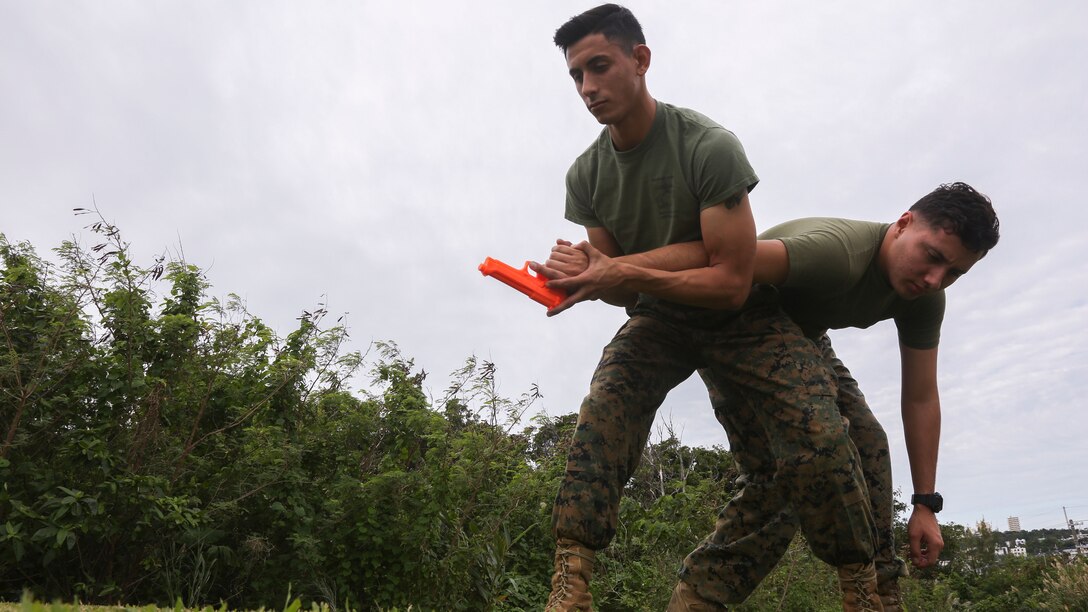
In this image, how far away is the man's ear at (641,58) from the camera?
358 centimetres

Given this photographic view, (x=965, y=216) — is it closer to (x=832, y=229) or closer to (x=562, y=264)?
(x=832, y=229)

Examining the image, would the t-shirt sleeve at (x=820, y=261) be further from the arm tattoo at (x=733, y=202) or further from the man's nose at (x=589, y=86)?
the man's nose at (x=589, y=86)

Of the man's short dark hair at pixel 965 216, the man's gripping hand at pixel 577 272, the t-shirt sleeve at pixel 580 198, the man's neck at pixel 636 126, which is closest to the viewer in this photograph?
the man's gripping hand at pixel 577 272

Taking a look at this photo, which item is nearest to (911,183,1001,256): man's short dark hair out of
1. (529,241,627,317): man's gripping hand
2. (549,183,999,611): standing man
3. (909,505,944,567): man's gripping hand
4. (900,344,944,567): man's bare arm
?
(549,183,999,611): standing man

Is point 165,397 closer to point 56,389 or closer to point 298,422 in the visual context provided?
point 56,389

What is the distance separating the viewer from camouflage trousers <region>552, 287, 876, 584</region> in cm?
326

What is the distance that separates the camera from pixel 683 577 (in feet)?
14.0

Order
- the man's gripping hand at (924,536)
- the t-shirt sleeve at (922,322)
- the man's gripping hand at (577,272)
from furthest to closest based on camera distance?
the man's gripping hand at (924,536) → the t-shirt sleeve at (922,322) → the man's gripping hand at (577,272)

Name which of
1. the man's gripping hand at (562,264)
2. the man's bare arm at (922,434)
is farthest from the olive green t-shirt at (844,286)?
the man's gripping hand at (562,264)

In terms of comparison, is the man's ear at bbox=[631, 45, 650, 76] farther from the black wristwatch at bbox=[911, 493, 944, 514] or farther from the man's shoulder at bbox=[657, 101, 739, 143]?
the black wristwatch at bbox=[911, 493, 944, 514]

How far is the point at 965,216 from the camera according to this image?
3.76 meters

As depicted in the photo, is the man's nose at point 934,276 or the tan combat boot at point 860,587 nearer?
the tan combat boot at point 860,587

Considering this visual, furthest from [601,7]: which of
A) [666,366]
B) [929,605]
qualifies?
[929,605]

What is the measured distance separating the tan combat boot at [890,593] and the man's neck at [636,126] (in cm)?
269
